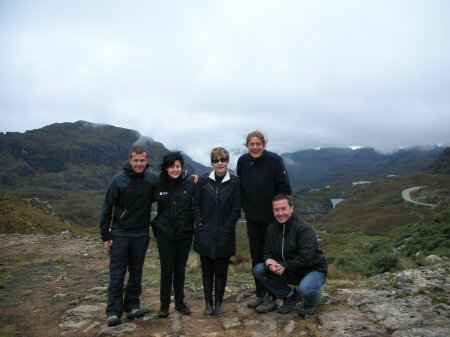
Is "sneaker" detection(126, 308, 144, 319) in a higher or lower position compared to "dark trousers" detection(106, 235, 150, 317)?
lower

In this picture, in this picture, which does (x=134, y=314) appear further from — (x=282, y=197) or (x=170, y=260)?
(x=282, y=197)

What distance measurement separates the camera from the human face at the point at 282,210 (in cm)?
594

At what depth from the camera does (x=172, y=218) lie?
6.30 m

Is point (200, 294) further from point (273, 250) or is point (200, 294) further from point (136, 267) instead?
point (273, 250)

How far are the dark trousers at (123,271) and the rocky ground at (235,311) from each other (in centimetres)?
40

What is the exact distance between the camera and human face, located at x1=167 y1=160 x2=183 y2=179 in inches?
247

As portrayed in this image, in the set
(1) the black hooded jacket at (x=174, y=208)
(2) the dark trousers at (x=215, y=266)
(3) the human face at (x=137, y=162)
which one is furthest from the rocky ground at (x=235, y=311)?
(3) the human face at (x=137, y=162)

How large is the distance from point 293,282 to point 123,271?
3385 millimetres

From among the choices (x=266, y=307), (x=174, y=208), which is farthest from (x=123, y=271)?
(x=266, y=307)

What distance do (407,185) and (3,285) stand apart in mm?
217786

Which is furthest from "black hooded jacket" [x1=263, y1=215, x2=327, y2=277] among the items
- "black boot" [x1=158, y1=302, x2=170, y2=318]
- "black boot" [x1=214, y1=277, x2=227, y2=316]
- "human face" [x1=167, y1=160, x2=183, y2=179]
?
"black boot" [x1=158, y1=302, x2=170, y2=318]

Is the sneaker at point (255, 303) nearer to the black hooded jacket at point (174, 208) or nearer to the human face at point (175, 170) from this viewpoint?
the black hooded jacket at point (174, 208)

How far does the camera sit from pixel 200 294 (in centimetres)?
838

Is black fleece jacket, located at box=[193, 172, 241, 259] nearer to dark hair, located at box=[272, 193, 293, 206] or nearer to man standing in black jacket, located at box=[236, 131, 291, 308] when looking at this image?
man standing in black jacket, located at box=[236, 131, 291, 308]
